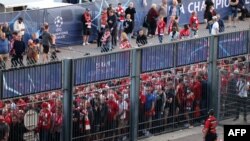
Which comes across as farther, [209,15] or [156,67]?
[209,15]

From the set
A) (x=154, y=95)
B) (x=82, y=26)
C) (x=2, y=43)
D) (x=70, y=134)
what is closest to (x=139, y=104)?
(x=154, y=95)

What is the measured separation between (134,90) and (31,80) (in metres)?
3.90

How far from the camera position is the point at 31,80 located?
3036cm

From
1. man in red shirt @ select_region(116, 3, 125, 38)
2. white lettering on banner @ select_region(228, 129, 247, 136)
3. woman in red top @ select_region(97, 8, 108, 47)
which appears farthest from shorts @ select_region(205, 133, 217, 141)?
man in red shirt @ select_region(116, 3, 125, 38)

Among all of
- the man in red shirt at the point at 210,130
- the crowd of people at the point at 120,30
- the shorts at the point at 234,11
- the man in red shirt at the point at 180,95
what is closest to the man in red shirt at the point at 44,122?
the man in red shirt at the point at 210,130

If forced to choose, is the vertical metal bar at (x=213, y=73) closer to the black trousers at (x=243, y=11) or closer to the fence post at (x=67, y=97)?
the fence post at (x=67, y=97)

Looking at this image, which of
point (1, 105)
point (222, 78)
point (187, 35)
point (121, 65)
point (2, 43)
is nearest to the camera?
point (1, 105)

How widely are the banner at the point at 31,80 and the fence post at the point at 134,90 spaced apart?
268 cm

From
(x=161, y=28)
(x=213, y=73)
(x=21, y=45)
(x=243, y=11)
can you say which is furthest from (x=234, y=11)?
(x=213, y=73)

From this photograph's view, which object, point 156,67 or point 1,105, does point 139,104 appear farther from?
point 1,105

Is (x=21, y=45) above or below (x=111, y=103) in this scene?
above

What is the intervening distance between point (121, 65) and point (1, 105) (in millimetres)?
4161

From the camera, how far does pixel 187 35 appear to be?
138 ft

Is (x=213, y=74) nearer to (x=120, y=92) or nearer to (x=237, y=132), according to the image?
(x=120, y=92)
